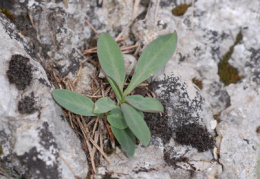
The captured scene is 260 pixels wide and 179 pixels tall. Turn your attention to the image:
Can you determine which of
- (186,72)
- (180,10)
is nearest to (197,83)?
(186,72)

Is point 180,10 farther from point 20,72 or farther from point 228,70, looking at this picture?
point 20,72

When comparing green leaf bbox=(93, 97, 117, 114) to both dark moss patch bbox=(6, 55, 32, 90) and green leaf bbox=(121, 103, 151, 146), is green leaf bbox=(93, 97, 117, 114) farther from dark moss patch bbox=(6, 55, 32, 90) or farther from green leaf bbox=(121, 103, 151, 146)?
dark moss patch bbox=(6, 55, 32, 90)

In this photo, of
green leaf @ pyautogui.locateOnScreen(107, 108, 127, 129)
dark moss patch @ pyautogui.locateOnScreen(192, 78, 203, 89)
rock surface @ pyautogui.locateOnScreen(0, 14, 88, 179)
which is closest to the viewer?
rock surface @ pyautogui.locateOnScreen(0, 14, 88, 179)

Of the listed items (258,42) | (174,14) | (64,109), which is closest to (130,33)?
(174,14)

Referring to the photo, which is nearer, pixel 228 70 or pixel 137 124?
pixel 137 124

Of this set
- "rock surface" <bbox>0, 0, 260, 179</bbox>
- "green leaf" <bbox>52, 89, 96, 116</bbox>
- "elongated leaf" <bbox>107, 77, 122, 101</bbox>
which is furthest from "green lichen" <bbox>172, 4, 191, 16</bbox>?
"green leaf" <bbox>52, 89, 96, 116</bbox>

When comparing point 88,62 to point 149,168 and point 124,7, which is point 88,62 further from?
point 149,168
